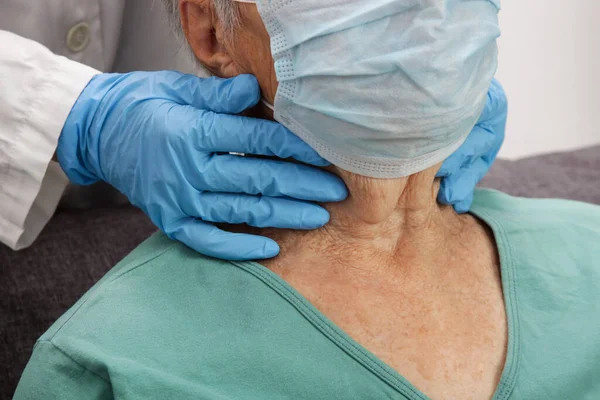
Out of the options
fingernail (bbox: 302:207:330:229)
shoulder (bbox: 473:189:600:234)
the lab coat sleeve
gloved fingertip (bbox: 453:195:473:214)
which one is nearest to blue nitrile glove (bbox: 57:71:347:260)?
fingernail (bbox: 302:207:330:229)

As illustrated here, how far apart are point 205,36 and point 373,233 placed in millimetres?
→ 367

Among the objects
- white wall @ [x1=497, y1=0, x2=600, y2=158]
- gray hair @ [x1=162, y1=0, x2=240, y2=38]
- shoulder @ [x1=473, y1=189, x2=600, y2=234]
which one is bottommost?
white wall @ [x1=497, y1=0, x2=600, y2=158]

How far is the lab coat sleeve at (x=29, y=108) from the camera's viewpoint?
46.6 inches

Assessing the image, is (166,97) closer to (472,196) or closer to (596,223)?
(472,196)

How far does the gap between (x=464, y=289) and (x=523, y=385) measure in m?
0.16

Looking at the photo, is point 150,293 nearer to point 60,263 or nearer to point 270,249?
point 270,249

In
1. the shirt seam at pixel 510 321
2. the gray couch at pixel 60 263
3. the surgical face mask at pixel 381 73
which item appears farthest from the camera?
the gray couch at pixel 60 263

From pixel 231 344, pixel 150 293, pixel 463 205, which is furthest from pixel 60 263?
pixel 463 205

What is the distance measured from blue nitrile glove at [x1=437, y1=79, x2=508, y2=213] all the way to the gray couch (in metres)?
0.40

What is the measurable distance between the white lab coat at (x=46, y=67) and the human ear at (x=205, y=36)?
244 millimetres

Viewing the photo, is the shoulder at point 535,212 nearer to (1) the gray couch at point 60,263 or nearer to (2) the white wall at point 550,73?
(1) the gray couch at point 60,263

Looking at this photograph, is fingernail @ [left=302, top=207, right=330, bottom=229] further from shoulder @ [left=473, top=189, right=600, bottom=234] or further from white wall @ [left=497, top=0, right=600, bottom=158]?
white wall @ [left=497, top=0, right=600, bottom=158]

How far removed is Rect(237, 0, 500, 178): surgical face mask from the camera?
0.89m

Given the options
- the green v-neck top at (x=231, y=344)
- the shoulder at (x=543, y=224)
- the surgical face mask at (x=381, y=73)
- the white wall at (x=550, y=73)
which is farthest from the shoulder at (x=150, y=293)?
the white wall at (x=550, y=73)
